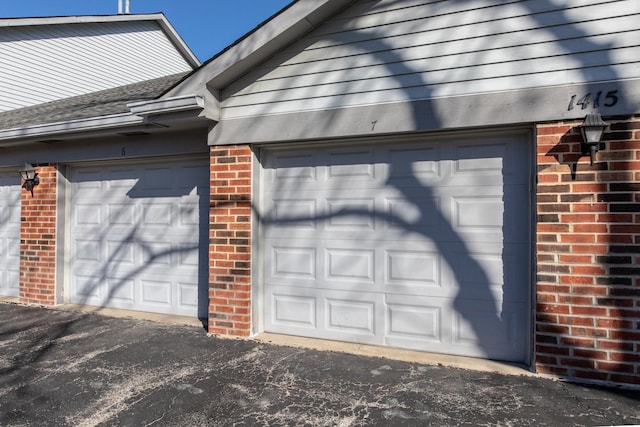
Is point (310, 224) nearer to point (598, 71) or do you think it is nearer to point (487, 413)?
point (487, 413)

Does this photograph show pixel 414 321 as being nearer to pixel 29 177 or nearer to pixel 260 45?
pixel 260 45

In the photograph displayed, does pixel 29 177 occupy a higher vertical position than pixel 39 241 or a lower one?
higher

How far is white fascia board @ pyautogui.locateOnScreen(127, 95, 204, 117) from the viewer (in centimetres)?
479

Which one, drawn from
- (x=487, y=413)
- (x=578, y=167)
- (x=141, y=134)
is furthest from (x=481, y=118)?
(x=141, y=134)

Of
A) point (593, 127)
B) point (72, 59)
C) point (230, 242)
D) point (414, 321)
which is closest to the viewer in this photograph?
point (593, 127)

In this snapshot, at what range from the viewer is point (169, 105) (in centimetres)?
490

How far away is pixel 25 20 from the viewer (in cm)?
1080

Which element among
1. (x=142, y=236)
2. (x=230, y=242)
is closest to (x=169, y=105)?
(x=230, y=242)

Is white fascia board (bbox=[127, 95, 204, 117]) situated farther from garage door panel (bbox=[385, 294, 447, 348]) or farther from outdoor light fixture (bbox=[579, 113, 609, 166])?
outdoor light fixture (bbox=[579, 113, 609, 166])

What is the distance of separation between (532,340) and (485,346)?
1.53 ft

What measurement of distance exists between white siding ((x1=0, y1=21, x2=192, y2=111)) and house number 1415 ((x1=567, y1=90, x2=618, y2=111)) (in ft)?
40.7

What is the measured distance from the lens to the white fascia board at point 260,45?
4547 mm

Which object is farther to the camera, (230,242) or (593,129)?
(230,242)

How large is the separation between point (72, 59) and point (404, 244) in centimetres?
1180
